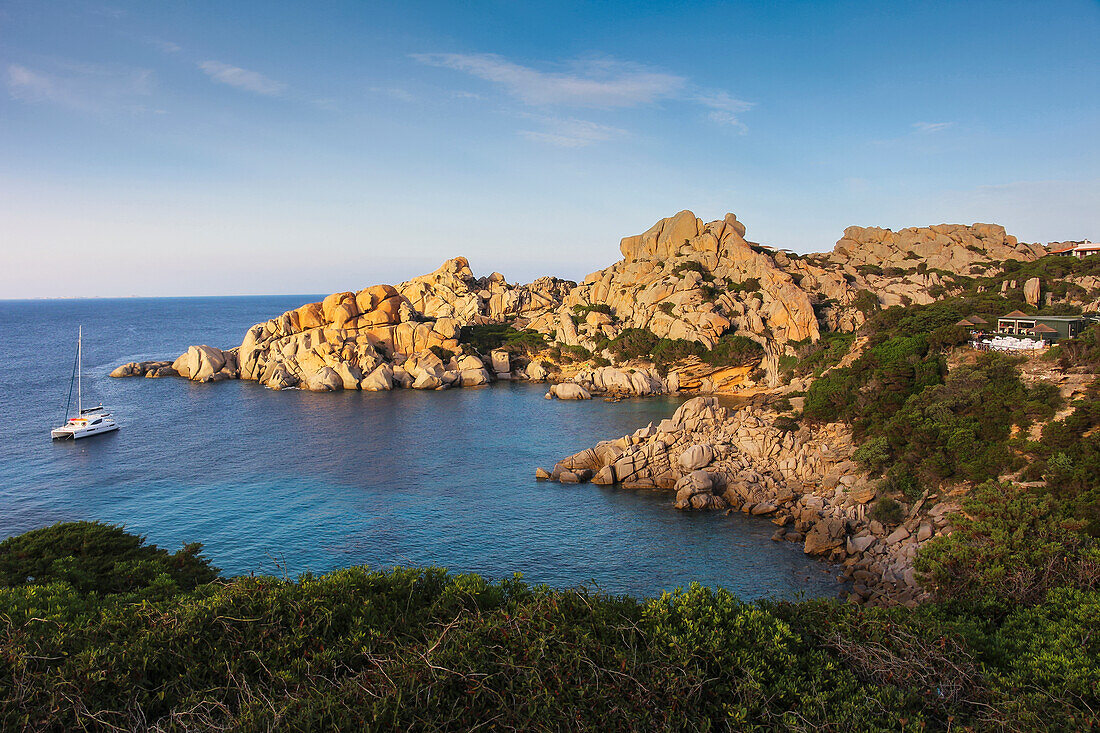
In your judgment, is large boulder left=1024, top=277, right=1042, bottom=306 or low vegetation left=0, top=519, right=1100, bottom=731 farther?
large boulder left=1024, top=277, right=1042, bottom=306

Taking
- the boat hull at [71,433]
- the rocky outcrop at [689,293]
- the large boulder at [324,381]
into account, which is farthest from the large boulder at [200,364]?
the rocky outcrop at [689,293]

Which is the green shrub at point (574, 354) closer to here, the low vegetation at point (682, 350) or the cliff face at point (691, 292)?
the cliff face at point (691, 292)

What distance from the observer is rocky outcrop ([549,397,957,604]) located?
2802 centimetres

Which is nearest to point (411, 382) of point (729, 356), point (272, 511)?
point (729, 356)

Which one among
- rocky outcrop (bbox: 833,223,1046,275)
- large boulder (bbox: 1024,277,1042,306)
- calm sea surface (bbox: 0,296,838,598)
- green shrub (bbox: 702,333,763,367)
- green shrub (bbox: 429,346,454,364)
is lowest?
calm sea surface (bbox: 0,296,838,598)

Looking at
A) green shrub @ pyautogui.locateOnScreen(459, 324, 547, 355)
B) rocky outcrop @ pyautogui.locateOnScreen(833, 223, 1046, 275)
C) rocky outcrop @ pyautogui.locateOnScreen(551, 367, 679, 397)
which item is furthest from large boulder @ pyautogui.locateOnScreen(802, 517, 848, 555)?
rocky outcrop @ pyautogui.locateOnScreen(833, 223, 1046, 275)

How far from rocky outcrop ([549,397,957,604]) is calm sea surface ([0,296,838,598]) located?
4.70ft

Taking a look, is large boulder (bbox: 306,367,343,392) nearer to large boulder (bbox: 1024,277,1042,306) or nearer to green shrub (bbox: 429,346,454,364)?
green shrub (bbox: 429,346,454,364)

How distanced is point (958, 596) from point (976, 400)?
800 inches

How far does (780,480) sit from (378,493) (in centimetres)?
2506

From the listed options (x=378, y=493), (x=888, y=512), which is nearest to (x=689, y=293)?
(x=888, y=512)

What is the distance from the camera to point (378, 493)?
39688 mm

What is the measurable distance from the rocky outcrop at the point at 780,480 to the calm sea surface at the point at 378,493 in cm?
143

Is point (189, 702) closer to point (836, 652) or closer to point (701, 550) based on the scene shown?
point (836, 652)
